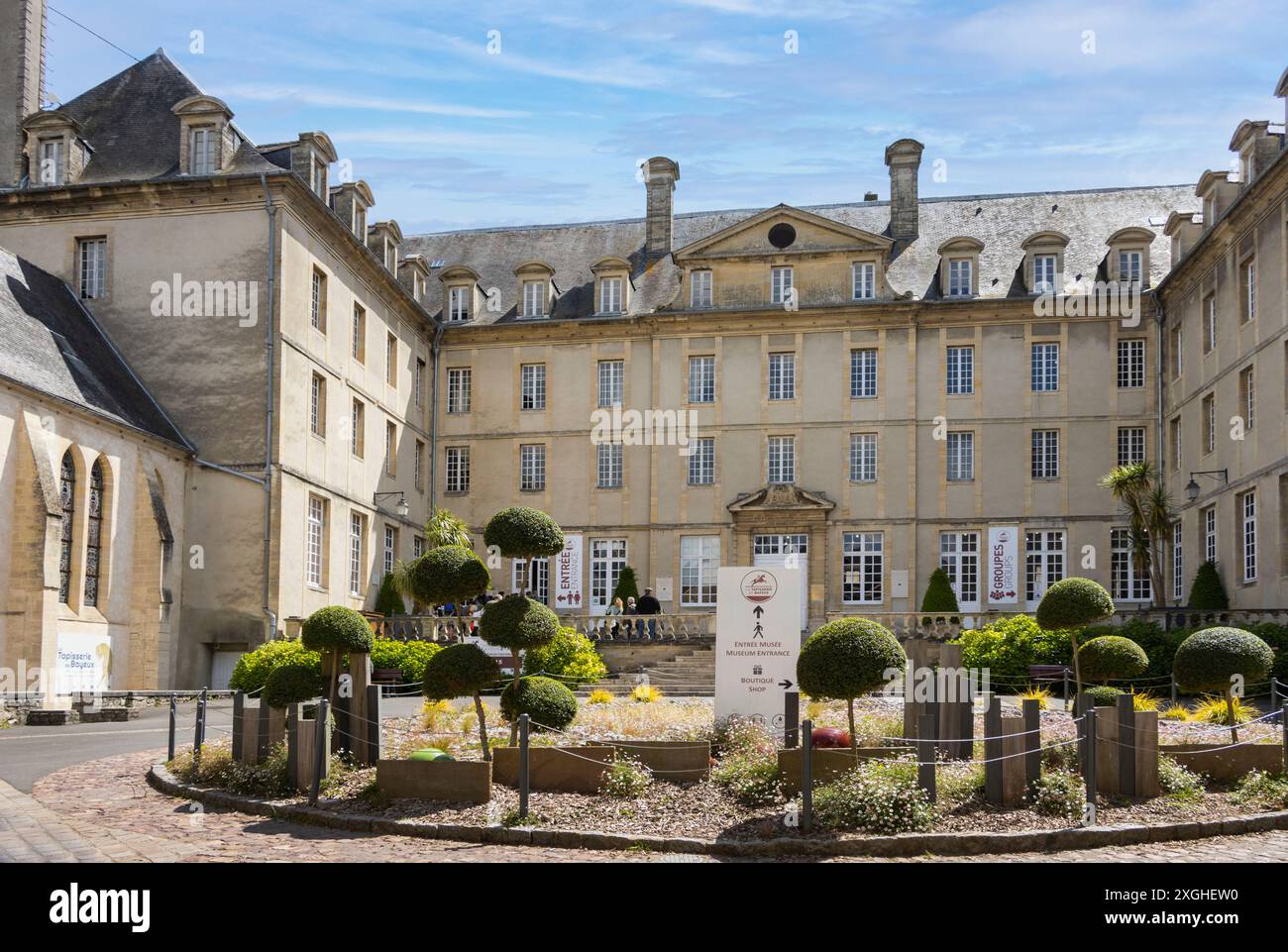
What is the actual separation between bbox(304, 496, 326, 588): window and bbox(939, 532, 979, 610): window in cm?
1616

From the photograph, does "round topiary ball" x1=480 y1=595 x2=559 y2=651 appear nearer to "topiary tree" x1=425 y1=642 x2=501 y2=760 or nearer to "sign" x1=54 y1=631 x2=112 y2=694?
"topiary tree" x1=425 y1=642 x2=501 y2=760

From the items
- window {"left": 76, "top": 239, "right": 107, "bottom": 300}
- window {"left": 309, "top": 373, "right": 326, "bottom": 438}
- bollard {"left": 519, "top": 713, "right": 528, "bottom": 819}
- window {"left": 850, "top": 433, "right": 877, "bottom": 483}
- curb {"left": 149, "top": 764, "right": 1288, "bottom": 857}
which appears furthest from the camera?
window {"left": 850, "top": 433, "right": 877, "bottom": 483}

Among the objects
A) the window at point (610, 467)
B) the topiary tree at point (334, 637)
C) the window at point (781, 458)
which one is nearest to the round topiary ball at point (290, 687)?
the topiary tree at point (334, 637)

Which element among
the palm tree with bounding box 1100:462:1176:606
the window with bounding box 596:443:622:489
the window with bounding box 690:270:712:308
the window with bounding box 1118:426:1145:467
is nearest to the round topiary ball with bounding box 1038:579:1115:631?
the palm tree with bounding box 1100:462:1176:606

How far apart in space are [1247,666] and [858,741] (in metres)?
4.39

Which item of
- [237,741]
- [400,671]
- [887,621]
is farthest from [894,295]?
[237,741]

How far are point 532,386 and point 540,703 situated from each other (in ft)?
88.0

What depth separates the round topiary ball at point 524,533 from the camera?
1441 cm

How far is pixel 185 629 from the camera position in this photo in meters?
29.0

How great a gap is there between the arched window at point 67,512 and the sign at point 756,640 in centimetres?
1474

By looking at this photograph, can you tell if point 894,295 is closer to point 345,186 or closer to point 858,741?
point 345,186

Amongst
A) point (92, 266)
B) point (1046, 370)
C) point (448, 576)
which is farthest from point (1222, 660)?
point (92, 266)

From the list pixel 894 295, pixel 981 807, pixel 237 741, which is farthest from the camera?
pixel 894 295

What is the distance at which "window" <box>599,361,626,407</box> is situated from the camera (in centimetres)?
3922
